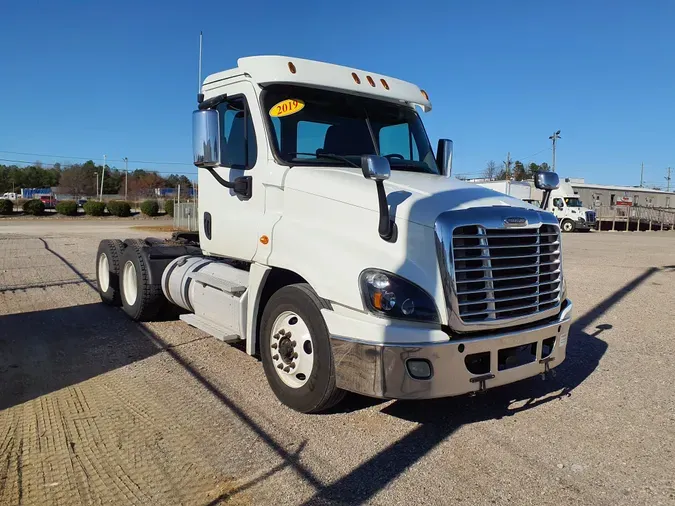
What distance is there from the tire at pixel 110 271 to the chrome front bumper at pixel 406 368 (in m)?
5.26

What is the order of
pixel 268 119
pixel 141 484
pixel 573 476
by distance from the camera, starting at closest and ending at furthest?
pixel 141 484
pixel 573 476
pixel 268 119

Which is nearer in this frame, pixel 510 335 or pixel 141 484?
pixel 141 484

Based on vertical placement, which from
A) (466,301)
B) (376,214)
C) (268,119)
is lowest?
(466,301)

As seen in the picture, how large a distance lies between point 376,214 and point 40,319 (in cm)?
563

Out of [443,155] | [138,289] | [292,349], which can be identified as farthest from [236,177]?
[138,289]

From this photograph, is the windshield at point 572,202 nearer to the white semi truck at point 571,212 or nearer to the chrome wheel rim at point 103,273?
the white semi truck at point 571,212

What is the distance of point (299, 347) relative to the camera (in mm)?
4293

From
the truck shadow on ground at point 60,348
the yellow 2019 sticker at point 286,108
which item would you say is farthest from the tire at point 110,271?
the yellow 2019 sticker at point 286,108

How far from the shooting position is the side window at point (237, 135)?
502cm

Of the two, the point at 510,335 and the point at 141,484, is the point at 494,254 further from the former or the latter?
the point at 141,484

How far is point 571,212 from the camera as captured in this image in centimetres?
3719

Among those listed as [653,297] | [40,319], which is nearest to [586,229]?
[653,297]

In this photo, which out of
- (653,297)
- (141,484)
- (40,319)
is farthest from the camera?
(653,297)

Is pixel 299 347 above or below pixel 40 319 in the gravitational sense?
above
